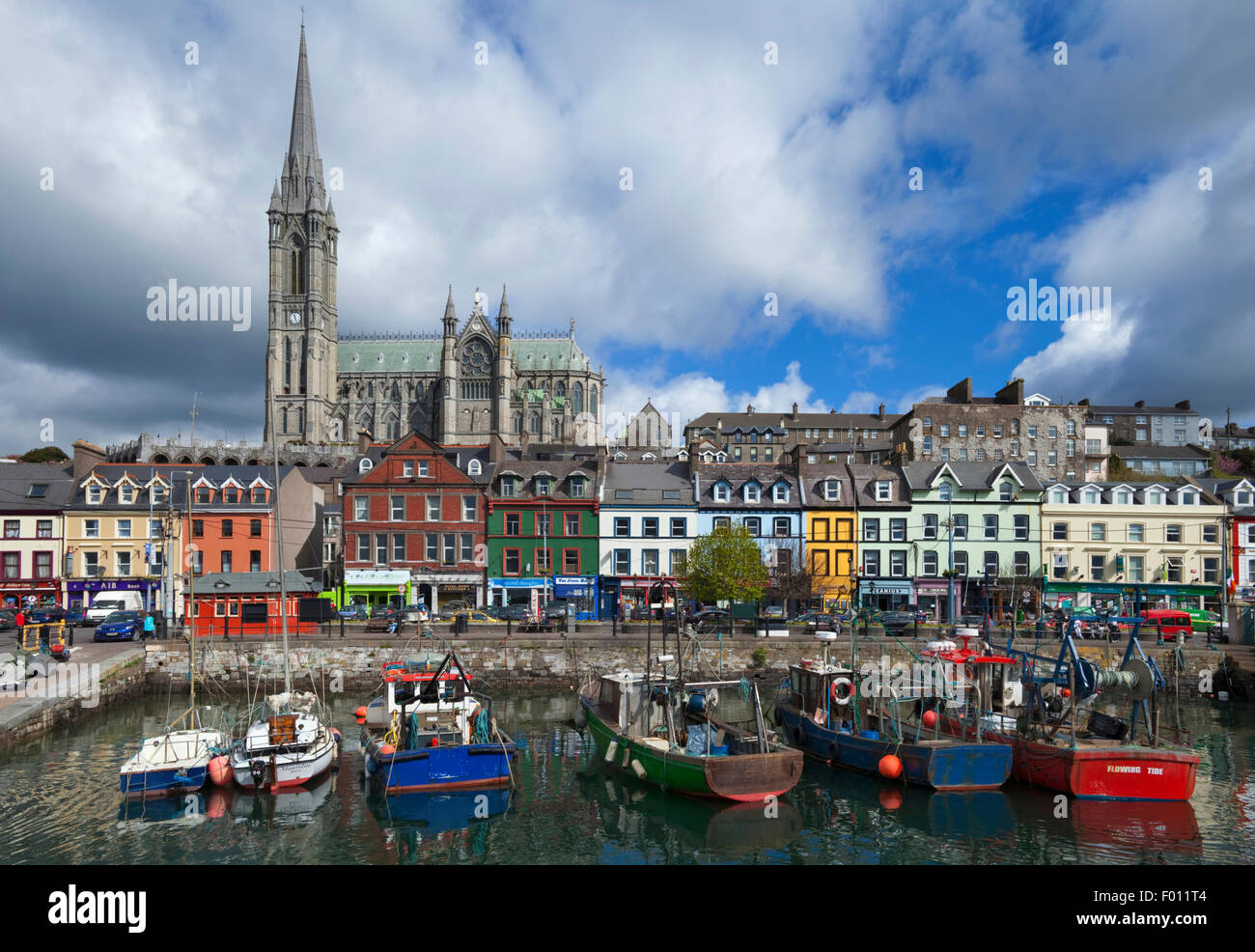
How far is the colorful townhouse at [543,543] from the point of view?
53.8 meters

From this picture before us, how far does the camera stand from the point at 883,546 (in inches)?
2115

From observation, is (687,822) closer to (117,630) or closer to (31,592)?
(117,630)

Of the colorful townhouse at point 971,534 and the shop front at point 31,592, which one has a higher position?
the colorful townhouse at point 971,534

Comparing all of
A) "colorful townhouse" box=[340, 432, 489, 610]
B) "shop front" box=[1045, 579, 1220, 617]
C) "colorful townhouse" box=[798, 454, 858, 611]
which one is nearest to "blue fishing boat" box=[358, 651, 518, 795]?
"colorful townhouse" box=[340, 432, 489, 610]

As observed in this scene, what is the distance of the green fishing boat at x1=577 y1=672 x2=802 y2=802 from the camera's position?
21.6 metres

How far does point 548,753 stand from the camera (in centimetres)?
2723

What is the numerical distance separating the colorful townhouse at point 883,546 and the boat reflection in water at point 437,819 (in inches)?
1438

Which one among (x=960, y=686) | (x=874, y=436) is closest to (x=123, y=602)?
(x=960, y=686)

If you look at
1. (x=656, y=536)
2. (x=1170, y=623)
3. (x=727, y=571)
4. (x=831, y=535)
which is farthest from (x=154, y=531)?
(x=1170, y=623)

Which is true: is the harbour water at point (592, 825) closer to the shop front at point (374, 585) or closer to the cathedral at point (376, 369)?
the shop front at point (374, 585)

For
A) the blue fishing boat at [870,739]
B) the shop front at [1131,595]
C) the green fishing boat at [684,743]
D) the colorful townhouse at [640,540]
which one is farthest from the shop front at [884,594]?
the green fishing boat at [684,743]

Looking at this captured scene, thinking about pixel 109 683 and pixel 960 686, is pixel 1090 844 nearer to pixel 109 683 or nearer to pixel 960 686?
pixel 960 686

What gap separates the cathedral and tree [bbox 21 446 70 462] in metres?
29.5
